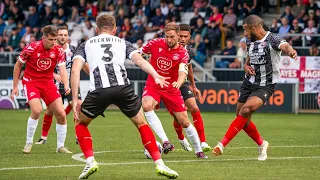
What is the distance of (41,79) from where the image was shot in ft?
47.3

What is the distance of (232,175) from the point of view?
35.8ft

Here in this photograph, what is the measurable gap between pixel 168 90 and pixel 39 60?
2.43m

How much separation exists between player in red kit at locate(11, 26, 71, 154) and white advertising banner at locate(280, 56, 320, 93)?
1332cm

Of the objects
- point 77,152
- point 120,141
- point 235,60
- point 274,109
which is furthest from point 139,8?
point 77,152

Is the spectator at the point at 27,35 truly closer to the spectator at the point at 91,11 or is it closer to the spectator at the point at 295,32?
the spectator at the point at 91,11

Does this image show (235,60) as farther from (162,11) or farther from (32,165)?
(32,165)

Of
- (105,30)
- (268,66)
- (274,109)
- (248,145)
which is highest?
(105,30)

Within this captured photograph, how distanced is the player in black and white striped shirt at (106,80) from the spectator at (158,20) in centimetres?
2129

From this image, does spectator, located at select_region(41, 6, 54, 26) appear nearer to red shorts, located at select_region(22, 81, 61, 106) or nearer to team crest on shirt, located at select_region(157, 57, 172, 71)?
red shorts, located at select_region(22, 81, 61, 106)

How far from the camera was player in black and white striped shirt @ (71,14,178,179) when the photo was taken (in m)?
10.4

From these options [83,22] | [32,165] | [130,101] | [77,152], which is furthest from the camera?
[83,22]

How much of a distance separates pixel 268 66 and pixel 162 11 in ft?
64.2

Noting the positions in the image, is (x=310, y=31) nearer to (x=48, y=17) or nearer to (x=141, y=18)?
(x=141, y=18)

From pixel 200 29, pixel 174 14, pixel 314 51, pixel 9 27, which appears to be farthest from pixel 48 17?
pixel 314 51
